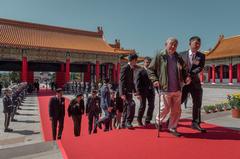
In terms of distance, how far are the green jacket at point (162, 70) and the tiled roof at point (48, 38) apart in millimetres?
19851

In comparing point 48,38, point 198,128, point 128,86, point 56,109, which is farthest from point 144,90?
point 48,38

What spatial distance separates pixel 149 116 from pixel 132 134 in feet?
3.66

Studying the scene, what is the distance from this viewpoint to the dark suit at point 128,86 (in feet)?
14.0

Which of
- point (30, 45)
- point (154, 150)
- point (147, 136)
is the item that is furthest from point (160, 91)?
point (30, 45)

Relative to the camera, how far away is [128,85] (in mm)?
4355

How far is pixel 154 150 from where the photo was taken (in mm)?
2775

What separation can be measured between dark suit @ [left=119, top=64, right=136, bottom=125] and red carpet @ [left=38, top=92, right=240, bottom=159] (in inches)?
22.9

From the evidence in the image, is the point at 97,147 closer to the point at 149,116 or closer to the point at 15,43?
the point at 149,116

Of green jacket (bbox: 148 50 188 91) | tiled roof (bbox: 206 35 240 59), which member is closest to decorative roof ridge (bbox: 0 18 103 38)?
tiled roof (bbox: 206 35 240 59)

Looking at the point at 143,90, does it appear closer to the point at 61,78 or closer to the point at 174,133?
the point at 174,133

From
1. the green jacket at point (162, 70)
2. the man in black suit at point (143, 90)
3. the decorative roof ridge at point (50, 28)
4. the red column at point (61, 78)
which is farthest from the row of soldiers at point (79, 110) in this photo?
the decorative roof ridge at point (50, 28)

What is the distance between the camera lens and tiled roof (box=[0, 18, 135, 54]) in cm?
2234

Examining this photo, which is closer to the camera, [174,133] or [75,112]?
[174,133]

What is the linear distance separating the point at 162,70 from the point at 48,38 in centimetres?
2356
